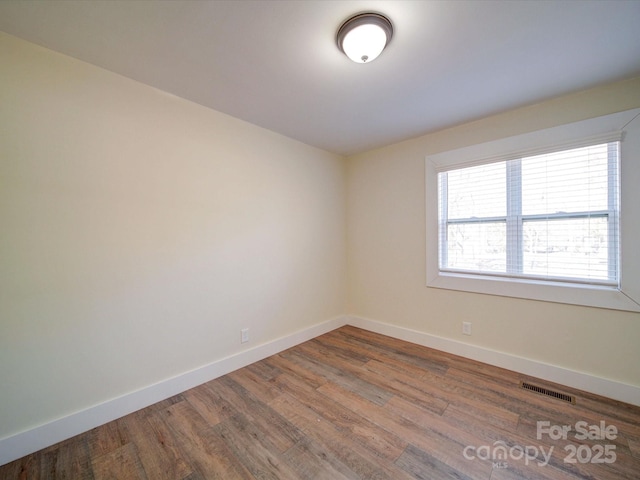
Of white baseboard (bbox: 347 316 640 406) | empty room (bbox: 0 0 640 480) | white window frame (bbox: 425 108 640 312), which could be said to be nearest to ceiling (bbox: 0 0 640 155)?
empty room (bbox: 0 0 640 480)

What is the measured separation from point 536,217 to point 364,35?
220 centimetres

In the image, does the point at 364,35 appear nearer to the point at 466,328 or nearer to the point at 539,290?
the point at 539,290

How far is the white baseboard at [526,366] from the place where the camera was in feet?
6.42

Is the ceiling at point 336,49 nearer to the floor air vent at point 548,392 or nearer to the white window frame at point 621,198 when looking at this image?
the white window frame at point 621,198

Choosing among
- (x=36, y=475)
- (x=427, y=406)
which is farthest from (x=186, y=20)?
(x=427, y=406)

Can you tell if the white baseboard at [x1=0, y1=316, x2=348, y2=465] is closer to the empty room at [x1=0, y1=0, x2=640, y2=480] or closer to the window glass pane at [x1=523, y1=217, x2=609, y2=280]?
the empty room at [x1=0, y1=0, x2=640, y2=480]

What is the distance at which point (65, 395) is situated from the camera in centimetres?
167

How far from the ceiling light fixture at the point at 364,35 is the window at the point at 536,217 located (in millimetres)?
1802

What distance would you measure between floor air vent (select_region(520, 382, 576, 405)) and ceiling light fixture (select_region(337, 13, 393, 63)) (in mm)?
2872

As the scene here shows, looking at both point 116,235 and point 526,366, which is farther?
point 526,366

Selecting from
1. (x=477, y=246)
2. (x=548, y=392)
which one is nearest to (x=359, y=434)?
(x=548, y=392)

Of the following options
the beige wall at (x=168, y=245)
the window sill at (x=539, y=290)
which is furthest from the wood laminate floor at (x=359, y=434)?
the window sill at (x=539, y=290)

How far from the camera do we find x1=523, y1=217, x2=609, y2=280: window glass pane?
81.4 inches

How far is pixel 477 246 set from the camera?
2.70 m
